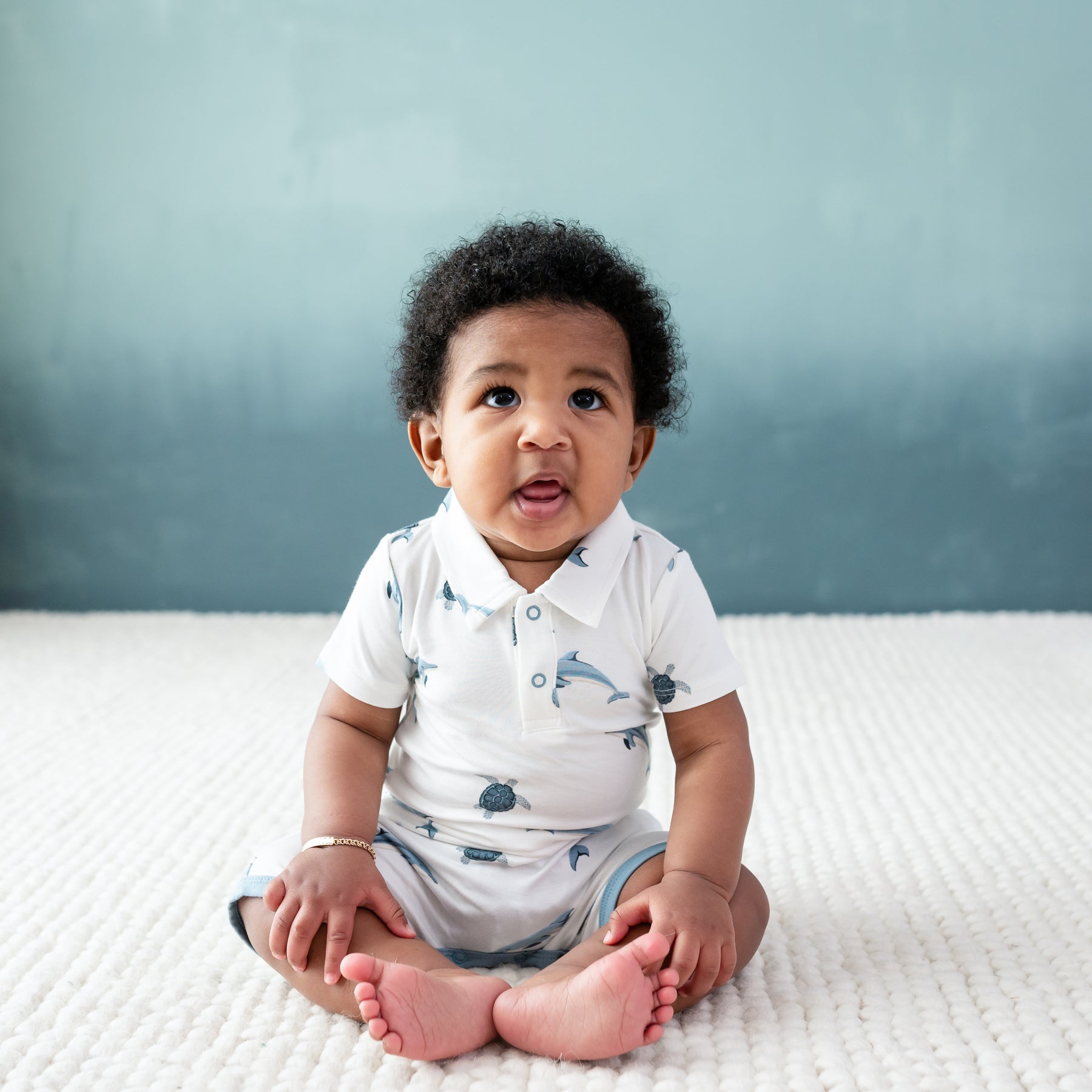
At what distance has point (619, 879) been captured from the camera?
2.18ft

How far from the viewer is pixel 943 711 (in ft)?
4.19

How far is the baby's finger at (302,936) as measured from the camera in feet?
1.94

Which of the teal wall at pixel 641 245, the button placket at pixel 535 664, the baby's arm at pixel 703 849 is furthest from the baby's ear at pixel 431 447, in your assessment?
the teal wall at pixel 641 245

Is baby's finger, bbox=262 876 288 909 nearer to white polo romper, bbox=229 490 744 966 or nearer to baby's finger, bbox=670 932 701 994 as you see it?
white polo romper, bbox=229 490 744 966

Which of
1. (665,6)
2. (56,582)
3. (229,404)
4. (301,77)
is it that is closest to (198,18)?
(301,77)

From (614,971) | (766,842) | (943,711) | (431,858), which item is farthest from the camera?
(943,711)

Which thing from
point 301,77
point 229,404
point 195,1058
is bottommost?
point 195,1058

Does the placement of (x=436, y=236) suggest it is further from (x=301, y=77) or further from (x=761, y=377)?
(x=761, y=377)

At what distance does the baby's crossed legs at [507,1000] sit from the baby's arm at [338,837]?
14 millimetres

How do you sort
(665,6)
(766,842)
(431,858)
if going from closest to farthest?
(431,858) < (766,842) < (665,6)

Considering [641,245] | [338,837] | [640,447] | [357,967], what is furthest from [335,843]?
[641,245]

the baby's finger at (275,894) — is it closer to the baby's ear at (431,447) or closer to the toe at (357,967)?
the toe at (357,967)

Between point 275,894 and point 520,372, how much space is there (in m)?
0.33

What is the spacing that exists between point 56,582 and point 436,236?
2.89ft
